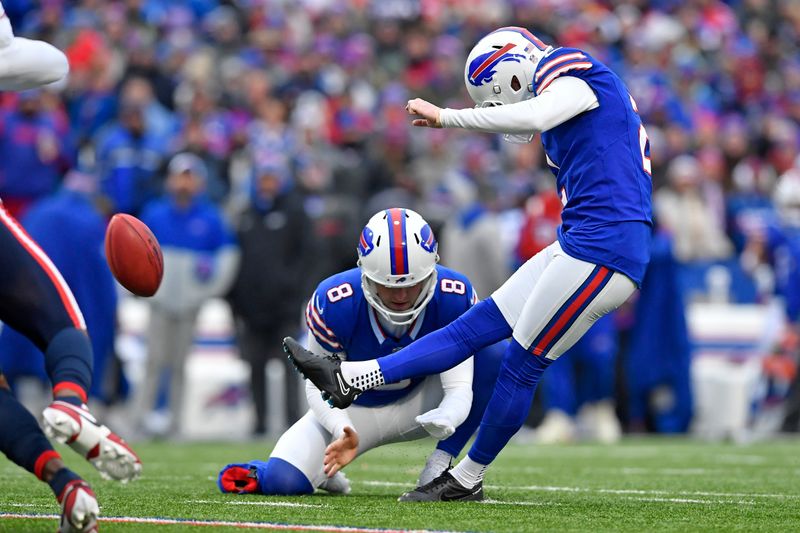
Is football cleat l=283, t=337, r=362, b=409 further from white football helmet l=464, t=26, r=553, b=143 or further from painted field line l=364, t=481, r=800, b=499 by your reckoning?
painted field line l=364, t=481, r=800, b=499

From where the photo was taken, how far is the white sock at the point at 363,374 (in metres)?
4.98

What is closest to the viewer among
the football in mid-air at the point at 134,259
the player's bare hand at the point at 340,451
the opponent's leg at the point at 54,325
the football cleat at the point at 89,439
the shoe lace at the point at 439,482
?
the football cleat at the point at 89,439

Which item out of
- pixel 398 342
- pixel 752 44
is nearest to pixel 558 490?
pixel 398 342

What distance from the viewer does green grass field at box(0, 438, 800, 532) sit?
4535mm

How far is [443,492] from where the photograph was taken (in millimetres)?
5320

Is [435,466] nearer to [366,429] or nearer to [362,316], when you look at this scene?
[366,429]

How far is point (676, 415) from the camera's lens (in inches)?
438

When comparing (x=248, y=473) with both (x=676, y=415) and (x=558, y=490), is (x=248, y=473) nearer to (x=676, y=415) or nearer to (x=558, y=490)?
(x=558, y=490)

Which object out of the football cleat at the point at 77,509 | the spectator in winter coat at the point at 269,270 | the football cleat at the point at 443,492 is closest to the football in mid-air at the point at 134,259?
the football cleat at the point at 77,509

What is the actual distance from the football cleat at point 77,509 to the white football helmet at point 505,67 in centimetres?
218

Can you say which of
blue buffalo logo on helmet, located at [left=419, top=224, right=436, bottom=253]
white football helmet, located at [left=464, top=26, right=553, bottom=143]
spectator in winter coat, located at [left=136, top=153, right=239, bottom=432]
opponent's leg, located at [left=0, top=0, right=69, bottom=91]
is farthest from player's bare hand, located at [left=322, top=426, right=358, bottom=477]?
spectator in winter coat, located at [left=136, top=153, right=239, bottom=432]

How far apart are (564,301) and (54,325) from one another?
182 centimetres

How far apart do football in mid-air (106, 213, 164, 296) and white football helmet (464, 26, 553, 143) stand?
1372 millimetres

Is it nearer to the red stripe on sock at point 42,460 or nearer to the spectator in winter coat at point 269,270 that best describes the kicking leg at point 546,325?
the red stripe on sock at point 42,460
